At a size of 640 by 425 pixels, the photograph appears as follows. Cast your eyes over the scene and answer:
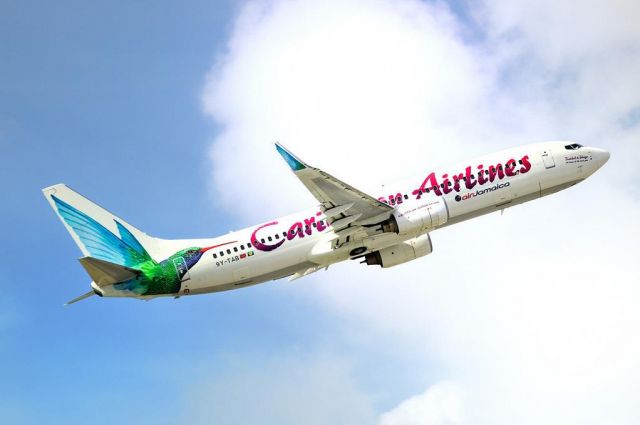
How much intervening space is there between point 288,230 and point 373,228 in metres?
5.27

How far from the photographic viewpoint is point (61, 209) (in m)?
55.2

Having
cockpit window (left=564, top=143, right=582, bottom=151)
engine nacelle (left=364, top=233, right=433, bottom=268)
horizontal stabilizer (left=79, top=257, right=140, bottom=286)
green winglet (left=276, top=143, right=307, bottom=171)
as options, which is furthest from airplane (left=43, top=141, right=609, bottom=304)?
green winglet (left=276, top=143, right=307, bottom=171)

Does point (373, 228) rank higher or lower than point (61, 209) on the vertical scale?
lower

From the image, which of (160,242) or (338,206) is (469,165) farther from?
(160,242)

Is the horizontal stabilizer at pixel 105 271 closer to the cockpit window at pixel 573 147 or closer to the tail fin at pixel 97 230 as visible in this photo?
the tail fin at pixel 97 230

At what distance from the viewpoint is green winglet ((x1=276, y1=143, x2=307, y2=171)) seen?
47.2m

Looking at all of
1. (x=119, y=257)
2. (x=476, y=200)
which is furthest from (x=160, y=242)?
(x=476, y=200)

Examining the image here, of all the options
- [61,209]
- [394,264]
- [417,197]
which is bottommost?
[394,264]

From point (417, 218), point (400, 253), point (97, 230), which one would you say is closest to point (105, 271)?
point (97, 230)

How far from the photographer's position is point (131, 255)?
5366 centimetres

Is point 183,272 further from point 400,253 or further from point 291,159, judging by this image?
point 400,253

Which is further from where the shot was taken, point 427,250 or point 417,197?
point 427,250

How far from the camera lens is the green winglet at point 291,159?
4722 cm

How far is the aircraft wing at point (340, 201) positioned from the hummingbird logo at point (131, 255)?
→ 23.4 ft
